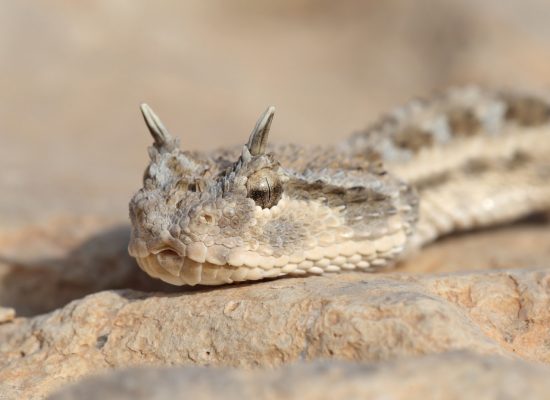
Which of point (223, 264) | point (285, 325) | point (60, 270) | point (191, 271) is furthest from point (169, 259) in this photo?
point (60, 270)

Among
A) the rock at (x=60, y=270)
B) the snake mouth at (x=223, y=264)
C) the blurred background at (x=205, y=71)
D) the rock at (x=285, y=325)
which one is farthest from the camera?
the blurred background at (x=205, y=71)

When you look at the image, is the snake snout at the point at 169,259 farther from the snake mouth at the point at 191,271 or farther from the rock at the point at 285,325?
the rock at the point at 285,325

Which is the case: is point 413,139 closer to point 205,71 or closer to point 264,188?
point 264,188

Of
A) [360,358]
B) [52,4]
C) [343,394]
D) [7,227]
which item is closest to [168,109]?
[52,4]

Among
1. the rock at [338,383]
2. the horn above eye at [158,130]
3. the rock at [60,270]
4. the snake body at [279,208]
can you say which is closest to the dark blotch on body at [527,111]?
the snake body at [279,208]

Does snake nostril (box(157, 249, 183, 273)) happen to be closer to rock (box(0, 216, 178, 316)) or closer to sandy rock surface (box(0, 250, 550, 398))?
sandy rock surface (box(0, 250, 550, 398))

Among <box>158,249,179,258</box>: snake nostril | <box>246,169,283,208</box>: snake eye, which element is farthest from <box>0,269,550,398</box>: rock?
<box>246,169,283,208</box>: snake eye

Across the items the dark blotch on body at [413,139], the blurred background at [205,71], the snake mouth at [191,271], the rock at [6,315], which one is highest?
the blurred background at [205,71]
